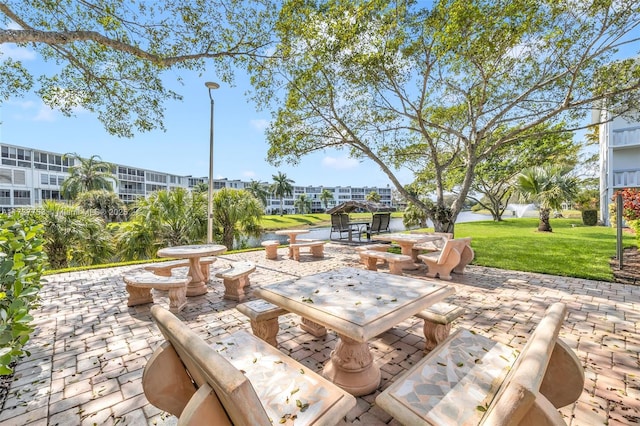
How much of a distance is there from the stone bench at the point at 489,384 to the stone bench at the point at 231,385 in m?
0.40

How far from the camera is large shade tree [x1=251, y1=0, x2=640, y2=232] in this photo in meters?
6.64

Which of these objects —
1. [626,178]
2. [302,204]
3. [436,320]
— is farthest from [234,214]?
[302,204]

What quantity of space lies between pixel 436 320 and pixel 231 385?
2.44m

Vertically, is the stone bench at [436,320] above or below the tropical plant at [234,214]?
below

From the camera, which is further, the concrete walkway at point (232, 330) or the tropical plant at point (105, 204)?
the tropical plant at point (105, 204)

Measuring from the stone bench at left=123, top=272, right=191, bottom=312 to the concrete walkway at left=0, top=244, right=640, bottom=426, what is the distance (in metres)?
0.18

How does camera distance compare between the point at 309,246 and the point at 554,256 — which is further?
the point at 309,246

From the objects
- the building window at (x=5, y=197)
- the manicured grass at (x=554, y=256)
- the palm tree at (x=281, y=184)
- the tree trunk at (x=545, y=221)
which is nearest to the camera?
the manicured grass at (x=554, y=256)

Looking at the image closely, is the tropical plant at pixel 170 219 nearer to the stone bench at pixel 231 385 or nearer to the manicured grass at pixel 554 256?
the stone bench at pixel 231 385

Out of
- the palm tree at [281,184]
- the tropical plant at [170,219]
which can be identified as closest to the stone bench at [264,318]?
the tropical plant at [170,219]


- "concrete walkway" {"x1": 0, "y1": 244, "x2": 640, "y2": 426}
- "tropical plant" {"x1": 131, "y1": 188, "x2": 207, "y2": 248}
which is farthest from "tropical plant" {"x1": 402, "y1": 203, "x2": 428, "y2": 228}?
"tropical plant" {"x1": 131, "y1": 188, "x2": 207, "y2": 248}

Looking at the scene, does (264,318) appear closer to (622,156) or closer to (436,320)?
(436,320)

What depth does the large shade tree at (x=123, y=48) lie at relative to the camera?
5.82m

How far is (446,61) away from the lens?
7934 millimetres
